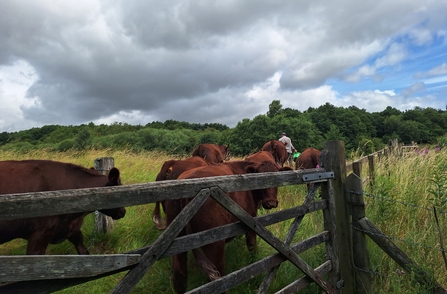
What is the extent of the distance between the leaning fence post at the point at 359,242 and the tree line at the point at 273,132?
91.7 ft

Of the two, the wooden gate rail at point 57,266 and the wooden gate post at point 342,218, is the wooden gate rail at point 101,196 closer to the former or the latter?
the wooden gate rail at point 57,266

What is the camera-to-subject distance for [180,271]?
3.62 metres

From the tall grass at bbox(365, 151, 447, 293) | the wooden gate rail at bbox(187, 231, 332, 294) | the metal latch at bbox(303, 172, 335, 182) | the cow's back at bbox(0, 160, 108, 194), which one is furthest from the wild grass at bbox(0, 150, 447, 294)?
the cow's back at bbox(0, 160, 108, 194)

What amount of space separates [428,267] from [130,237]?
184 inches

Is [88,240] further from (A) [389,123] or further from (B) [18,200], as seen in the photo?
(A) [389,123]

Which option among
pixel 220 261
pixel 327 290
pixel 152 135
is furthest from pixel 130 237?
pixel 152 135

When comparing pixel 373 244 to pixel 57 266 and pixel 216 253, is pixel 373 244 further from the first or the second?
pixel 57 266

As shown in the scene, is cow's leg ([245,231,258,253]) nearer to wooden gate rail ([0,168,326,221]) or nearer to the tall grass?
the tall grass

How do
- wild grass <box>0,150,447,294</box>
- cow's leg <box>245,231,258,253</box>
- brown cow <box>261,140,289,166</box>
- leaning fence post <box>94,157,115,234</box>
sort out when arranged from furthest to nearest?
brown cow <box>261,140,289,166</box>, leaning fence post <box>94,157,115,234</box>, cow's leg <box>245,231,258,253</box>, wild grass <box>0,150,447,294</box>

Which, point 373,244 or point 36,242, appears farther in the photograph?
point 373,244

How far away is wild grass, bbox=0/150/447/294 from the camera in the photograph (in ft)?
11.7

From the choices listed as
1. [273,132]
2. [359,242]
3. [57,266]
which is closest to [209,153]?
[359,242]

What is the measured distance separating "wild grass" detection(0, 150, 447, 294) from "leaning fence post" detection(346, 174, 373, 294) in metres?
0.15

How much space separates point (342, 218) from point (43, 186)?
3.97 m
